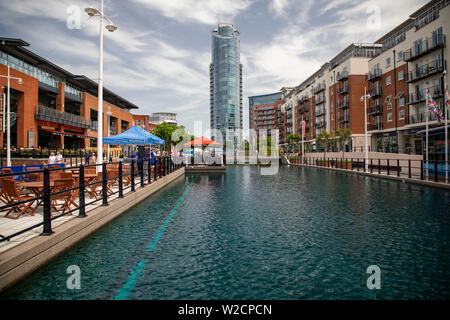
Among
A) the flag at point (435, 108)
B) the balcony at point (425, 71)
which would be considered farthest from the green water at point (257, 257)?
the balcony at point (425, 71)

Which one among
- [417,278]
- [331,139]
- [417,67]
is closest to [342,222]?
[417,278]

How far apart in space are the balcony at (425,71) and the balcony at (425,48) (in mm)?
1605

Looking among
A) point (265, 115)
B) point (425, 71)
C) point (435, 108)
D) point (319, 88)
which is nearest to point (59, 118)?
point (435, 108)

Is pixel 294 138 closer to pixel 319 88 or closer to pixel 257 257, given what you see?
pixel 319 88

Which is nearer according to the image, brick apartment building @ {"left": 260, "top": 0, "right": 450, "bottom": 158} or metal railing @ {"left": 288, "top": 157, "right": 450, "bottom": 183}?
metal railing @ {"left": 288, "top": 157, "right": 450, "bottom": 183}

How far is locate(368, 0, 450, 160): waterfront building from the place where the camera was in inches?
1346

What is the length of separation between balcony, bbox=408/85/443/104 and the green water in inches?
1306

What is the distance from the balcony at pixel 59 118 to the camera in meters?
37.2

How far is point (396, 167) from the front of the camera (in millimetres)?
20578

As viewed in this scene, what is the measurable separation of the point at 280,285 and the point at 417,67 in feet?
143

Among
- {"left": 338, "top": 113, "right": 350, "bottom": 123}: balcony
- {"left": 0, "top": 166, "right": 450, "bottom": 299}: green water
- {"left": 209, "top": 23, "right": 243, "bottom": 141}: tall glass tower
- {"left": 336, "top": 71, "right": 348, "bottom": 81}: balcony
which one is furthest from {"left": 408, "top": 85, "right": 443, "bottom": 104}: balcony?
{"left": 209, "top": 23, "right": 243, "bottom": 141}: tall glass tower

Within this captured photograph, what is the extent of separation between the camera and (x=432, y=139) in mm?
20938

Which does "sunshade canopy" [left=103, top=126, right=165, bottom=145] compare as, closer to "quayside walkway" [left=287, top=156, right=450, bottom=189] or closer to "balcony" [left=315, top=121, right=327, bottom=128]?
"quayside walkway" [left=287, top=156, right=450, bottom=189]
